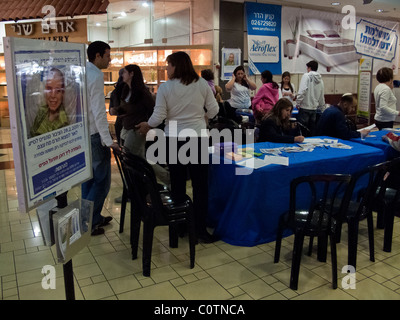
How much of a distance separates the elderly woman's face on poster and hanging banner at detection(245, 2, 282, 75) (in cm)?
726

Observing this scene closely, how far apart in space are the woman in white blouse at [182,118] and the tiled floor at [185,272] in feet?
1.82

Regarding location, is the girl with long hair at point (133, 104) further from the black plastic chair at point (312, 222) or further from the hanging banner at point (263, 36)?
the hanging banner at point (263, 36)

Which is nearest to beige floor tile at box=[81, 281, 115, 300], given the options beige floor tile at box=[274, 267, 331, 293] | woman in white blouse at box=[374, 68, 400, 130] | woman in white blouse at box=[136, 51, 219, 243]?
woman in white blouse at box=[136, 51, 219, 243]

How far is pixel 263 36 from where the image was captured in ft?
27.7

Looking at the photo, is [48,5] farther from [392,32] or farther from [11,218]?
[392,32]

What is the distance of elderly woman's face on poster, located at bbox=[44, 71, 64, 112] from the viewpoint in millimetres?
1469

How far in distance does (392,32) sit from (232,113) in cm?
797

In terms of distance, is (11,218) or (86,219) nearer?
(86,219)

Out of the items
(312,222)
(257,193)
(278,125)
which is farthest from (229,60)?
(312,222)

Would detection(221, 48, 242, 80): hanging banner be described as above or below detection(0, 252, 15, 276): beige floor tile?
above

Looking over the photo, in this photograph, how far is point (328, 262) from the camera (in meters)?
2.95

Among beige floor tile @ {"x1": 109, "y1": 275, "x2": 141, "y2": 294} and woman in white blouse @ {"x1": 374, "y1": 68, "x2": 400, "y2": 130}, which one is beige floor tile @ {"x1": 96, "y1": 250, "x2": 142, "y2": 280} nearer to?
beige floor tile @ {"x1": 109, "y1": 275, "x2": 141, "y2": 294}

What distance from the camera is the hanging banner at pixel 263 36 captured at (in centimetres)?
825

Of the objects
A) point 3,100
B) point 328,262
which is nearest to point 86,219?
point 328,262
